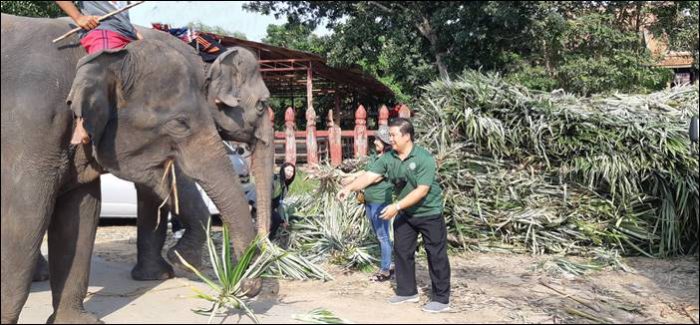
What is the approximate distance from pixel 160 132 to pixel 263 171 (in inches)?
46.3

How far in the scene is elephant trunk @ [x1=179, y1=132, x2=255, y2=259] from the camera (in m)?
5.23

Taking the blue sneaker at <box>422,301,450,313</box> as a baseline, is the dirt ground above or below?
below

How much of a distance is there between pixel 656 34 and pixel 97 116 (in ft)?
48.5

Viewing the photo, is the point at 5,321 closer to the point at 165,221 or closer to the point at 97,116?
the point at 97,116

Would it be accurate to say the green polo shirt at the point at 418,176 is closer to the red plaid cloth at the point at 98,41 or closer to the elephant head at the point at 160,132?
the elephant head at the point at 160,132

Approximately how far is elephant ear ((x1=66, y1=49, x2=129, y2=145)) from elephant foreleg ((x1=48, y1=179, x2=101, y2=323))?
0.56m

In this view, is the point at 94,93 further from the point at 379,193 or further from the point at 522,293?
the point at 522,293

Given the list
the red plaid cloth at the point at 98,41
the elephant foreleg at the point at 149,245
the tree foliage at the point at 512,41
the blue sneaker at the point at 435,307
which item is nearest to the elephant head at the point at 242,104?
the red plaid cloth at the point at 98,41

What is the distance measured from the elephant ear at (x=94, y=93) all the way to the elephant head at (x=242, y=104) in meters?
1.24

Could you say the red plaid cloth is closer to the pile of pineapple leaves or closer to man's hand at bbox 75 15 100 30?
man's hand at bbox 75 15 100 30

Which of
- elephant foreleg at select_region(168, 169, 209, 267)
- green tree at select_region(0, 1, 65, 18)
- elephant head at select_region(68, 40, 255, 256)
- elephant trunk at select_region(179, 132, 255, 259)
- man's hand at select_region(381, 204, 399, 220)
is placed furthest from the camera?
green tree at select_region(0, 1, 65, 18)

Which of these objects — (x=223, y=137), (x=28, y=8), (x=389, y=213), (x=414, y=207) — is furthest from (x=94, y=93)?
(x=28, y=8)

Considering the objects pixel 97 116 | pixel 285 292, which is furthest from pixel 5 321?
pixel 285 292

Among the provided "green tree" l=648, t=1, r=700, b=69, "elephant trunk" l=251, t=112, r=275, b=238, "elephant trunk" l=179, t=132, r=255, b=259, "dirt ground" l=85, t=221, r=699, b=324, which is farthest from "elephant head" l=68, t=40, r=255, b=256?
"green tree" l=648, t=1, r=700, b=69
